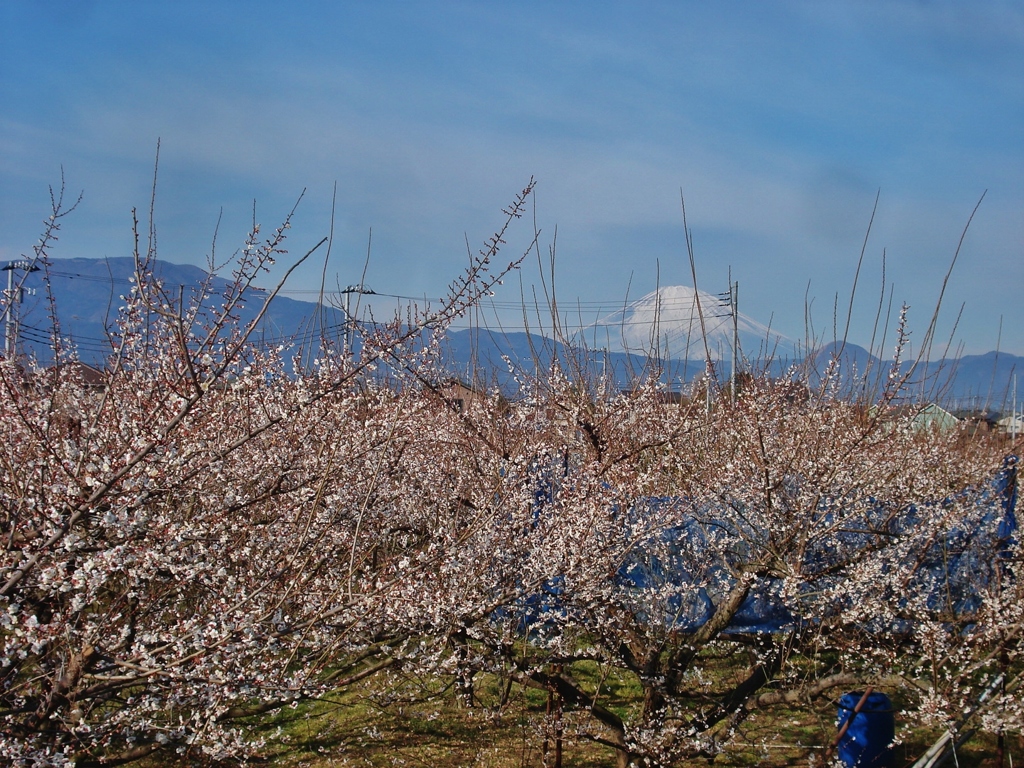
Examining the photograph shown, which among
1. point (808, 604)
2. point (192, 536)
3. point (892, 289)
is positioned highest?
point (892, 289)

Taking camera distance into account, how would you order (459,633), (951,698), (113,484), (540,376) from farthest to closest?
(540,376)
(459,633)
(951,698)
(113,484)

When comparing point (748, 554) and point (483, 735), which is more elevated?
point (748, 554)

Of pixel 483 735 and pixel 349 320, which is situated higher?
pixel 349 320

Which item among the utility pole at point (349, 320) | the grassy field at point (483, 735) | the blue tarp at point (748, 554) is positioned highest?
the utility pole at point (349, 320)

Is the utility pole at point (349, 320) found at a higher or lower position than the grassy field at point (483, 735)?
higher

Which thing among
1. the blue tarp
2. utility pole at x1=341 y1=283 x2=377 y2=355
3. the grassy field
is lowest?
the grassy field

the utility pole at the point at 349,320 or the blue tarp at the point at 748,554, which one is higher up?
the utility pole at the point at 349,320

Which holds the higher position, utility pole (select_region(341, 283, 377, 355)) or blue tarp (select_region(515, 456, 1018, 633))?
utility pole (select_region(341, 283, 377, 355))

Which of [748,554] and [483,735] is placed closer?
[483,735]

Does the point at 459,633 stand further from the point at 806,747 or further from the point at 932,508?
the point at 932,508

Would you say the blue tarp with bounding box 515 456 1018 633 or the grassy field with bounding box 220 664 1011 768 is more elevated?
the blue tarp with bounding box 515 456 1018 633

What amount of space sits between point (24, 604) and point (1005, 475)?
7.41 metres

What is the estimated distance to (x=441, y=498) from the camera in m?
6.71

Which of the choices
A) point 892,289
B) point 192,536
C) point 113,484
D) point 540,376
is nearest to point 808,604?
point 892,289
